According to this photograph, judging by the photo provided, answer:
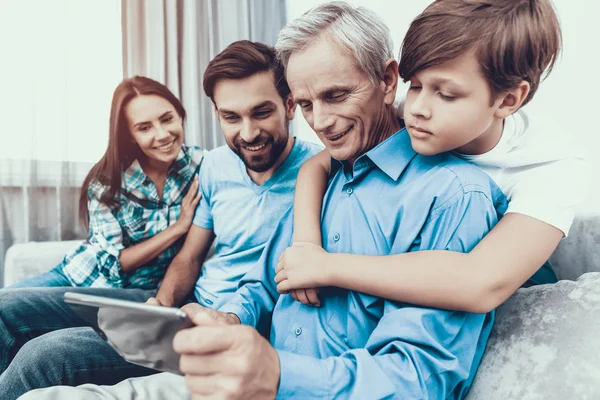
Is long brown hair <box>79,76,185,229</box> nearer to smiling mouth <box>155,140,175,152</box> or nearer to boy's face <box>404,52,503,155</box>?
smiling mouth <box>155,140,175,152</box>

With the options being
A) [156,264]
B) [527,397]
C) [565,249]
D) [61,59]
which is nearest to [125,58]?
[61,59]

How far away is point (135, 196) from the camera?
170 centimetres

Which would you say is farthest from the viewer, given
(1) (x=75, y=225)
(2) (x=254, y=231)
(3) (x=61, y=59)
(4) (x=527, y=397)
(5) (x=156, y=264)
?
→ (1) (x=75, y=225)

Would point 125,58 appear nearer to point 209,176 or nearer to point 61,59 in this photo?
point 61,59

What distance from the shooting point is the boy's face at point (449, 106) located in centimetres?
78

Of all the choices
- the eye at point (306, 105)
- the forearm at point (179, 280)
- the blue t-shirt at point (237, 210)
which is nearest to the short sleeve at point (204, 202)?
the blue t-shirt at point (237, 210)

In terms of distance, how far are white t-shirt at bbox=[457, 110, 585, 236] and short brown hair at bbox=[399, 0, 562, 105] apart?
0.14 meters

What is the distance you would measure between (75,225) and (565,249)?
5.32ft

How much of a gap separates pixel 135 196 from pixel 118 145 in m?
0.19

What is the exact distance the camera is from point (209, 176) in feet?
5.11

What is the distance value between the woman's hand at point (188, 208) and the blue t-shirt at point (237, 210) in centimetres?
8

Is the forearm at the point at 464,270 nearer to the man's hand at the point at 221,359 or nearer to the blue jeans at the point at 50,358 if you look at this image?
the man's hand at the point at 221,359

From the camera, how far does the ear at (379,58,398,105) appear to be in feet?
3.33

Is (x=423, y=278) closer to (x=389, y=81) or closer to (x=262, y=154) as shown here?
(x=389, y=81)
